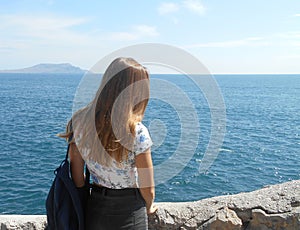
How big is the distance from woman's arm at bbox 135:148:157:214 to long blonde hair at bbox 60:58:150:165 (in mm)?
123

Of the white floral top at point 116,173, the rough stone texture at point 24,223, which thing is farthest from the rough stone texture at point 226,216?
the white floral top at point 116,173

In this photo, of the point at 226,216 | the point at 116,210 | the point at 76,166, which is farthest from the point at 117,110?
the point at 226,216

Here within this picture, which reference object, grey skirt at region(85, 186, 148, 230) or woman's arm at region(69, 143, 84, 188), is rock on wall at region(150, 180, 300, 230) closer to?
grey skirt at region(85, 186, 148, 230)

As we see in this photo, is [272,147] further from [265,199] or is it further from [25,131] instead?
[265,199]

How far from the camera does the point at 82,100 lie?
3121 millimetres

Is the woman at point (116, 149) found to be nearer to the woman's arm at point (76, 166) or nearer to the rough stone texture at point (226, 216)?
the woman's arm at point (76, 166)

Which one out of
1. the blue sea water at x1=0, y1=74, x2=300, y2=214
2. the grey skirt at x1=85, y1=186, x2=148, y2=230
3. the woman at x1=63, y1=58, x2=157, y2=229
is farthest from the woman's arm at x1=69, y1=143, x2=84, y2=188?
the blue sea water at x1=0, y1=74, x2=300, y2=214

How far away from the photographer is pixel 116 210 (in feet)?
9.00

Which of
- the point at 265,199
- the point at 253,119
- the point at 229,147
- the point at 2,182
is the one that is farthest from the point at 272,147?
the point at 265,199

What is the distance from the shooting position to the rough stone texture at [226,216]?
3369 mm

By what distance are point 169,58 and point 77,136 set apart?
3.23 feet

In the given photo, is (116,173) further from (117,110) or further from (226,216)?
(226,216)

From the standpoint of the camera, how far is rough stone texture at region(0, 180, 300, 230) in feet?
11.1

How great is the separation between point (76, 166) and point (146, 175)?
598 mm
